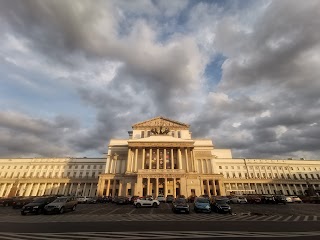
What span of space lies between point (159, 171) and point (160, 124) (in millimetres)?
22685

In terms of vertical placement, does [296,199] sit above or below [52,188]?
below

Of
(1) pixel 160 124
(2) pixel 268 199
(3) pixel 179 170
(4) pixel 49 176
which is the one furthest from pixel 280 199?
(4) pixel 49 176

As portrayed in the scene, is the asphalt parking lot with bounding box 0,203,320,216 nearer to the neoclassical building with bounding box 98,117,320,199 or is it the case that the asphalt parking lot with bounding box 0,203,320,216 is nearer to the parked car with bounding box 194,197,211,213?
the parked car with bounding box 194,197,211,213

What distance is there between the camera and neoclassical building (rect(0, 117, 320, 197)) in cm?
5994

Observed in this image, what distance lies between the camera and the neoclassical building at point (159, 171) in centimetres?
5994

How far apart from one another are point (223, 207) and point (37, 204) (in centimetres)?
2049

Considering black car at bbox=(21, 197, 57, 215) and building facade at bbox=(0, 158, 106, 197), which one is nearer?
black car at bbox=(21, 197, 57, 215)

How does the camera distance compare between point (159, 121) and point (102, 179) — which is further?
point (159, 121)

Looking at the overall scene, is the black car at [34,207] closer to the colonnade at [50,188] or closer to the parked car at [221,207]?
the parked car at [221,207]

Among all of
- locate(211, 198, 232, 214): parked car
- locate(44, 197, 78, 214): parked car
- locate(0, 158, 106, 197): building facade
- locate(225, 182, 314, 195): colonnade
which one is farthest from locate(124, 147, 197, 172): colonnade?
locate(44, 197, 78, 214): parked car

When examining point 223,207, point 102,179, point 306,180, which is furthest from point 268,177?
point 223,207

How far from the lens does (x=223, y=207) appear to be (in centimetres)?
2222

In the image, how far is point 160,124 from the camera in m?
→ 77.1

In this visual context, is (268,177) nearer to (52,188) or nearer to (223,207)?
(223,207)
